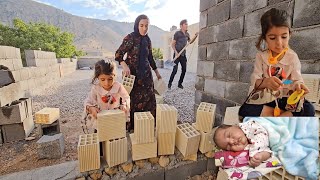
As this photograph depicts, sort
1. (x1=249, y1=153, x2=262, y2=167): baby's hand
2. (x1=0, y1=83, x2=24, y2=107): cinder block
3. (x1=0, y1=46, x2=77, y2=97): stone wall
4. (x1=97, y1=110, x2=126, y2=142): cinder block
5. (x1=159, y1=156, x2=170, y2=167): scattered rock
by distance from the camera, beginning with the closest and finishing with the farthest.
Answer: (x1=249, y1=153, x2=262, y2=167): baby's hand → (x1=97, y1=110, x2=126, y2=142): cinder block → (x1=159, y1=156, x2=170, y2=167): scattered rock → (x1=0, y1=83, x2=24, y2=107): cinder block → (x1=0, y1=46, x2=77, y2=97): stone wall

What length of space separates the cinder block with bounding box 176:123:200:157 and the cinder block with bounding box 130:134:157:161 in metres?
0.20

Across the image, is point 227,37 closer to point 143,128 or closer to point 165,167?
point 143,128

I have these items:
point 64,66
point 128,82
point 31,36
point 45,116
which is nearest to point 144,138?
point 128,82

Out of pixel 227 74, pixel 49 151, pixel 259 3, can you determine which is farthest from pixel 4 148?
pixel 259 3

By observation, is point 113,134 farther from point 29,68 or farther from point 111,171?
point 29,68

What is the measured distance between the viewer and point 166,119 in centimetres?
128

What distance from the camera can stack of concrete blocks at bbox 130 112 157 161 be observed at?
1.23 metres

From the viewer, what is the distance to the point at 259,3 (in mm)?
1202

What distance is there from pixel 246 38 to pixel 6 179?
192 cm

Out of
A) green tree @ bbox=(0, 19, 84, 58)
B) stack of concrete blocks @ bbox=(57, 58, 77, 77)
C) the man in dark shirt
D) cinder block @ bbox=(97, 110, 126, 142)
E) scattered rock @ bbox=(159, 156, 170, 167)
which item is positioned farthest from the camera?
green tree @ bbox=(0, 19, 84, 58)

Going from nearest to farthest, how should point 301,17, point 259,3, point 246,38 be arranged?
point 301,17 → point 259,3 → point 246,38

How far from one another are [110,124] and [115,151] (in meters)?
0.22

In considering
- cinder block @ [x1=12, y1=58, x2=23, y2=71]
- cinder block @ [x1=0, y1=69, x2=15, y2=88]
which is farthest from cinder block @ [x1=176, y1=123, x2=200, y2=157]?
cinder block @ [x1=12, y1=58, x2=23, y2=71]

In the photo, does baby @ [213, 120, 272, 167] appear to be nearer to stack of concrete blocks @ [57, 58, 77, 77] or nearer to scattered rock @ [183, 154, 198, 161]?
scattered rock @ [183, 154, 198, 161]
